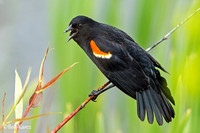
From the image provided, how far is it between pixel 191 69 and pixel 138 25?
0.49 meters

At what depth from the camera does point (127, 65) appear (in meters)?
1.37

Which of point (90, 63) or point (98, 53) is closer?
point (98, 53)

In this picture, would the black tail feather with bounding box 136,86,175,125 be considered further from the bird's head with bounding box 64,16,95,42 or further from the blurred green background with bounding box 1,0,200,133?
the bird's head with bounding box 64,16,95,42

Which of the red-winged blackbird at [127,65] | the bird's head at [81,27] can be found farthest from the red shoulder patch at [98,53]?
the bird's head at [81,27]

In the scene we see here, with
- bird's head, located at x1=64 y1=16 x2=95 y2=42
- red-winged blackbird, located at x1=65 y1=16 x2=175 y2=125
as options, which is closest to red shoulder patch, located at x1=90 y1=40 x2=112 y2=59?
red-winged blackbird, located at x1=65 y1=16 x2=175 y2=125

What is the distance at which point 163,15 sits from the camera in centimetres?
161

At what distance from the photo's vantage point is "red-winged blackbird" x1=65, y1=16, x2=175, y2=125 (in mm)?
1246

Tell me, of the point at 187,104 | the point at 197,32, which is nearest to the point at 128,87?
the point at 187,104

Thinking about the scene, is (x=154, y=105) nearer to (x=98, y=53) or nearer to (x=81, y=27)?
(x=98, y=53)

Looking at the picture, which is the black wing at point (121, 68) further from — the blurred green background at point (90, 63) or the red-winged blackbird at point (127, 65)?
the blurred green background at point (90, 63)

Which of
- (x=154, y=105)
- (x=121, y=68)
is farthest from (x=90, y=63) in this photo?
(x=154, y=105)

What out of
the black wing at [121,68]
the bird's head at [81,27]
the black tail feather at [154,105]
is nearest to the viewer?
the black tail feather at [154,105]

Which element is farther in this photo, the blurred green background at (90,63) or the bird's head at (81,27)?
the bird's head at (81,27)

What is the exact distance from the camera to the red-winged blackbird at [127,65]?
125cm
